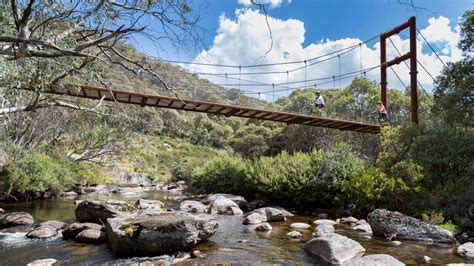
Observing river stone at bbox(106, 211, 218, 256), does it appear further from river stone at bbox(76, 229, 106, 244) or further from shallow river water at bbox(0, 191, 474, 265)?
river stone at bbox(76, 229, 106, 244)

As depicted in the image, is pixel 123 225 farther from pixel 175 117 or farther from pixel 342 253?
pixel 175 117

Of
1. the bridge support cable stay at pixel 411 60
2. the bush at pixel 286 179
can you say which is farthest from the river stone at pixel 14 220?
the bridge support cable stay at pixel 411 60

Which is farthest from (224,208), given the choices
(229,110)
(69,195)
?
(69,195)

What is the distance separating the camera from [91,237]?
21.2 feet

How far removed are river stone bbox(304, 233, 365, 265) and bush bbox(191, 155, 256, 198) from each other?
293 inches

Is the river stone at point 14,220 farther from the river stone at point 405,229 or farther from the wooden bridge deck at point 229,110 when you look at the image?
the river stone at point 405,229

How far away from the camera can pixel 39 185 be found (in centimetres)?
1206

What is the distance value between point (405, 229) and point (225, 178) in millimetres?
8611

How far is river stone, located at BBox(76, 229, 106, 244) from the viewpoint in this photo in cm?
646

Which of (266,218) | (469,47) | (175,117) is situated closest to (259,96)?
(469,47)

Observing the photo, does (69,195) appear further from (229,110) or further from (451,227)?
(451,227)

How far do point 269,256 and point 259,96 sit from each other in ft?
49.9

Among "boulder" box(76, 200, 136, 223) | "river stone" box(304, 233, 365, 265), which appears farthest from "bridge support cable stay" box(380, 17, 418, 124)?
"boulder" box(76, 200, 136, 223)

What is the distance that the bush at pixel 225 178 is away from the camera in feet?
45.6
